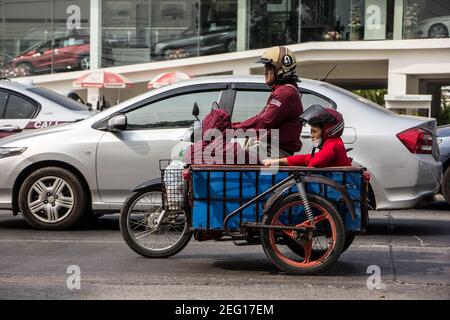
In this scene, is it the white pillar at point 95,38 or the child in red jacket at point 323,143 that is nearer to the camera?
the child in red jacket at point 323,143

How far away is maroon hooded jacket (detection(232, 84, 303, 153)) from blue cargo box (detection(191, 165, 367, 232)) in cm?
48

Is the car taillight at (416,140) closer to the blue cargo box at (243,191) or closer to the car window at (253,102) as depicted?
the car window at (253,102)

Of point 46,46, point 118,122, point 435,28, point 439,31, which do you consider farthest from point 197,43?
point 118,122

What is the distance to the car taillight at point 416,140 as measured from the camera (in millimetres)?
9586

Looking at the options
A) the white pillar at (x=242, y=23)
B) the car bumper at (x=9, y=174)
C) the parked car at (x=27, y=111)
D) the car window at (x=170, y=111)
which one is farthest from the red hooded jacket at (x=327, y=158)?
the white pillar at (x=242, y=23)

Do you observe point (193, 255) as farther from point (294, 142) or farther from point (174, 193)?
point (294, 142)

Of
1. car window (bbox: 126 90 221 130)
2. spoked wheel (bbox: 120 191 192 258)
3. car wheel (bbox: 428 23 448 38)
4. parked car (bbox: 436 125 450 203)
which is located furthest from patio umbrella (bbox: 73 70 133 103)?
spoked wheel (bbox: 120 191 192 258)

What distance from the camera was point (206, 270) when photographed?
25.3 ft

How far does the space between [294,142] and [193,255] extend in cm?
142

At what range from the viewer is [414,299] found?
6531mm

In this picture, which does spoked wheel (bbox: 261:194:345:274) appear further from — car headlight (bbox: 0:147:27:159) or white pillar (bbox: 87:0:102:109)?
white pillar (bbox: 87:0:102:109)

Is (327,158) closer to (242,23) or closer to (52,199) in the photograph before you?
(52,199)

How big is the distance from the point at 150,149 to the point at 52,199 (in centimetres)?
119

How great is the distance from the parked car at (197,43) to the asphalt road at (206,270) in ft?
75.2
